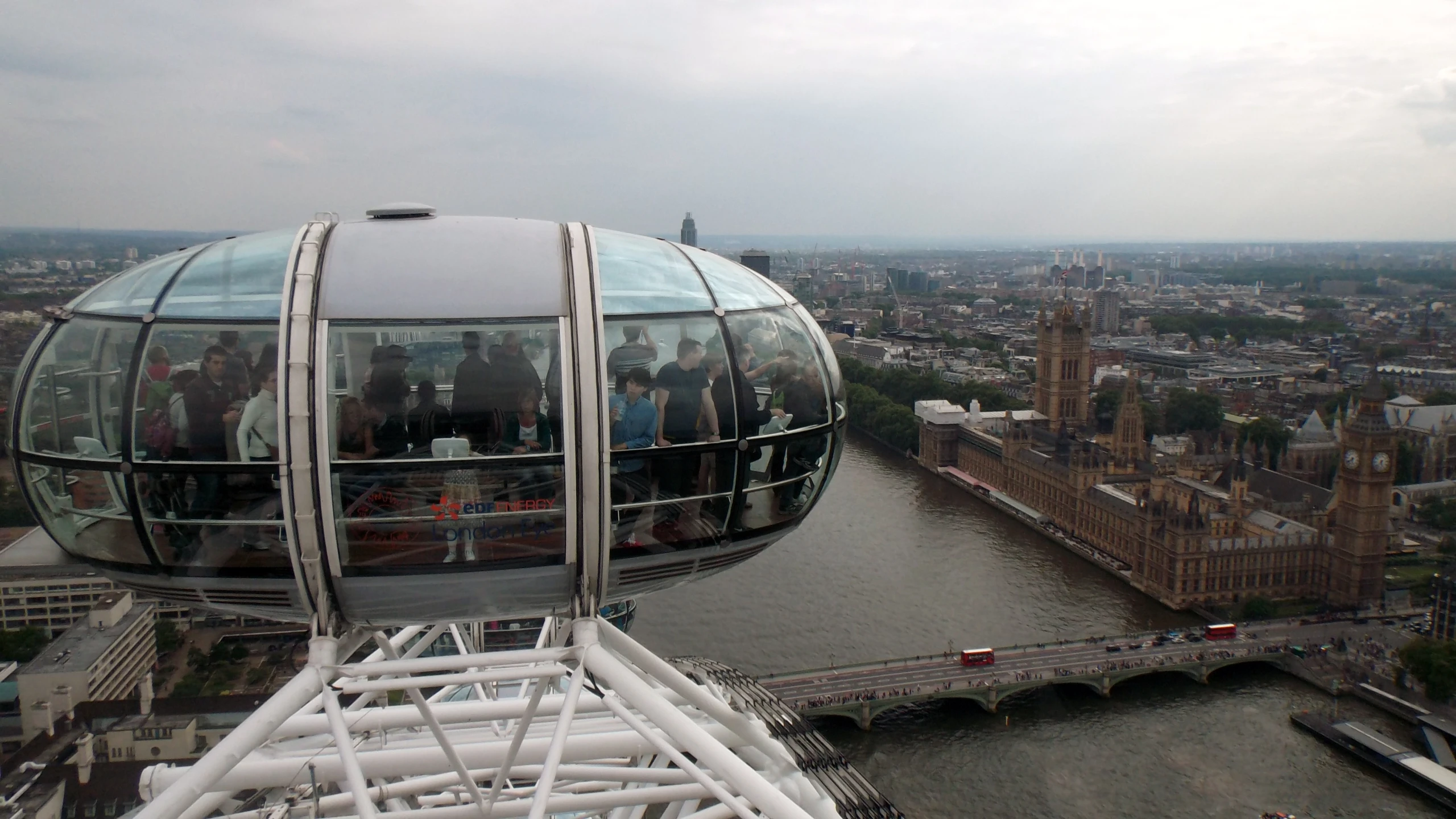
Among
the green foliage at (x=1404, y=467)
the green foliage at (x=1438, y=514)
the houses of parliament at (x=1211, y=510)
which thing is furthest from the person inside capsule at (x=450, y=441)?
the green foliage at (x=1404, y=467)

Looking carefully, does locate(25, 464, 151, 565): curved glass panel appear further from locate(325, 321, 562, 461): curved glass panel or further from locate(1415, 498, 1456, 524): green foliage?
locate(1415, 498, 1456, 524): green foliage

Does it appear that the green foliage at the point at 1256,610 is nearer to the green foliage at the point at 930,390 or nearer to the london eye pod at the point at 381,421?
the green foliage at the point at 930,390

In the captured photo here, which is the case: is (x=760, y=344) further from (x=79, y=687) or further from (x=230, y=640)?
(x=230, y=640)

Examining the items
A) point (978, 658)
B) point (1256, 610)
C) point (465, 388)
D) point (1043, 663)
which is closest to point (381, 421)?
point (465, 388)

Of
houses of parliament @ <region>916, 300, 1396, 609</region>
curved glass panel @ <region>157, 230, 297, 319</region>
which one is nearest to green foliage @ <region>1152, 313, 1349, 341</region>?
houses of parliament @ <region>916, 300, 1396, 609</region>

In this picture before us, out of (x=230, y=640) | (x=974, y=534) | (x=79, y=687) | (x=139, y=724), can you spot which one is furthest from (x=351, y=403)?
(x=974, y=534)
